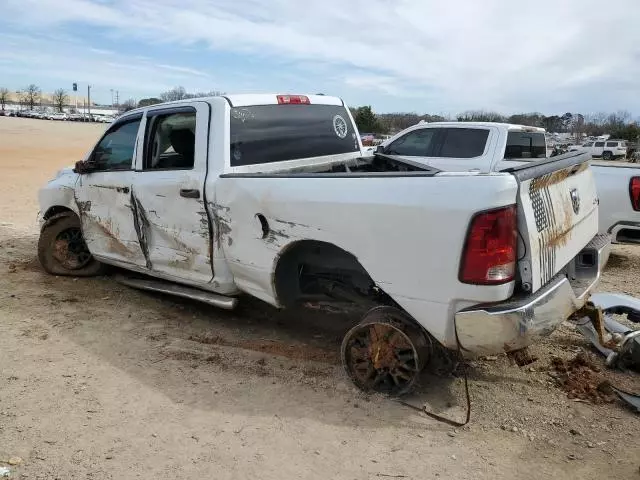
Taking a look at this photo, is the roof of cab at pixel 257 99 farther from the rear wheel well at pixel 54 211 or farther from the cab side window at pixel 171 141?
the rear wheel well at pixel 54 211

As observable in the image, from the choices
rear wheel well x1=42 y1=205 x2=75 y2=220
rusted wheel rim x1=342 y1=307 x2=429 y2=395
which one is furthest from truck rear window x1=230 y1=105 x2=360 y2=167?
rear wheel well x1=42 y1=205 x2=75 y2=220

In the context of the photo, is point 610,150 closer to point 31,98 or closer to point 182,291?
point 182,291

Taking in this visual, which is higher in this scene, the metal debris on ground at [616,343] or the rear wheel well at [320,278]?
the rear wheel well at [320,278]

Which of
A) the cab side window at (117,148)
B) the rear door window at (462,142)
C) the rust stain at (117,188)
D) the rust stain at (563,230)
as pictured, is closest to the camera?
the rust stain at (563,230)

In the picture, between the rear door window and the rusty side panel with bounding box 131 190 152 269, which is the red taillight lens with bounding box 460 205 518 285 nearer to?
the rusty side panel with bounding box 131 190 152 269

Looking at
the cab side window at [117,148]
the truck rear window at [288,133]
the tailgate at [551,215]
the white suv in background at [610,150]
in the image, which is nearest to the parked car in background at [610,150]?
the white suv in background at [610,150]

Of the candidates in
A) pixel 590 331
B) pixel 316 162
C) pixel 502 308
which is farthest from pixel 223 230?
pixel 590 331

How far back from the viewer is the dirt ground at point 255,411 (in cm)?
299

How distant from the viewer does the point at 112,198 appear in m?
5.30

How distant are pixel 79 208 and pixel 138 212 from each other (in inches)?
44.4

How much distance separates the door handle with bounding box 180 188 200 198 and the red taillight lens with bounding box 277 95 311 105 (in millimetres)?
1125

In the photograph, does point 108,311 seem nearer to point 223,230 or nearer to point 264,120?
point 223,230

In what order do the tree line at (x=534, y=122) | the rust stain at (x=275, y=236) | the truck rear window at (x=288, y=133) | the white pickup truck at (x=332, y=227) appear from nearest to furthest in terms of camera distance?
the white pickup truck at (x=332, y=227) → the rust stain at (x=275, y=236) → the truck rear window at (x=288, y=133) → the tree line at (x=534, y=122)

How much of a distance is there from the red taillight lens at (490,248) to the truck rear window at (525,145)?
608 cm
